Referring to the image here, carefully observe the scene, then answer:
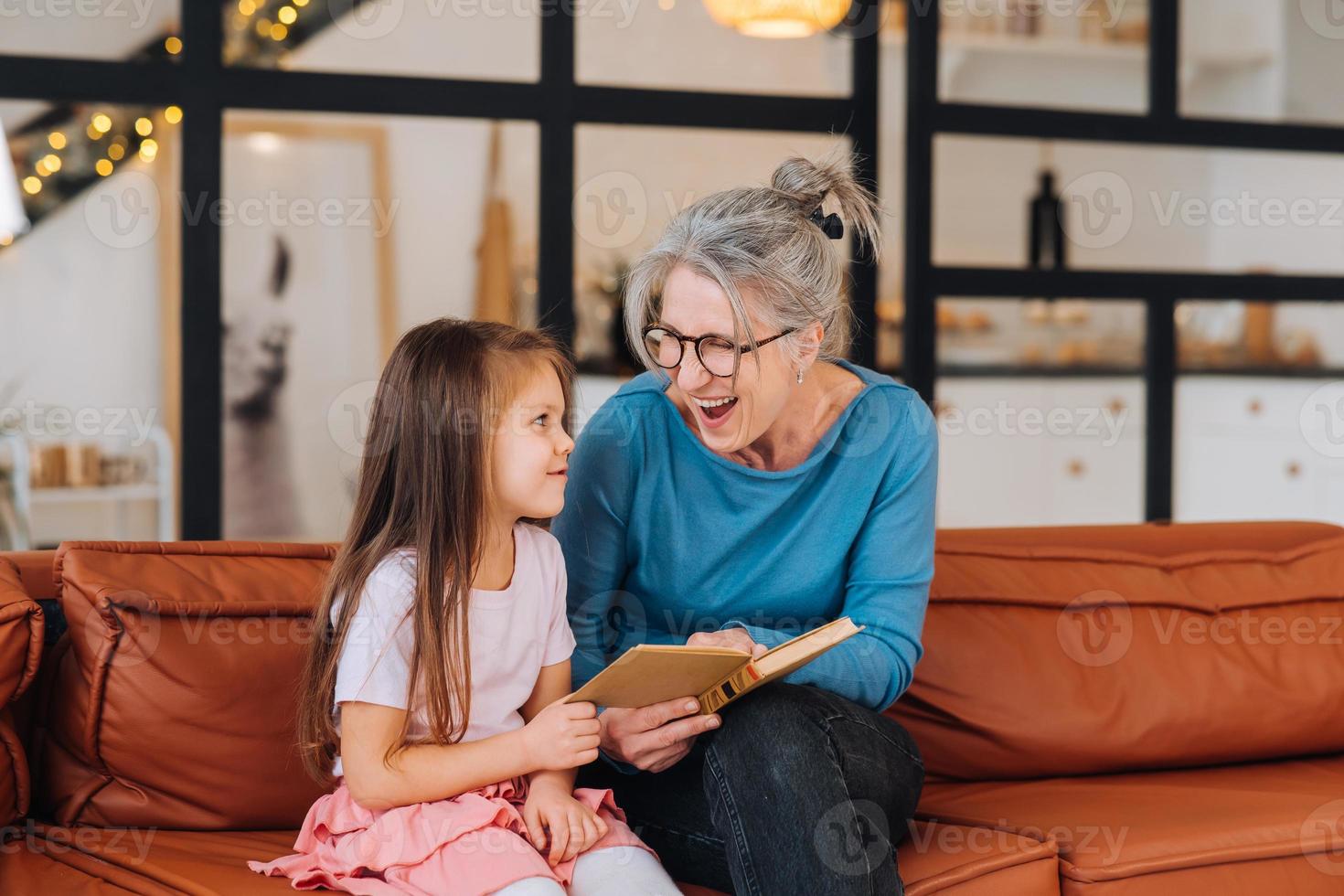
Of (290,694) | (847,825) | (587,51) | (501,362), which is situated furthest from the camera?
(587,51)

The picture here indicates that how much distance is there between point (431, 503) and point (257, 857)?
0.49 m

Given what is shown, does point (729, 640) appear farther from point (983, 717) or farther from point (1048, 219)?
point (1048, 219)

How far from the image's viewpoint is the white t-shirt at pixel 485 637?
5.15ft

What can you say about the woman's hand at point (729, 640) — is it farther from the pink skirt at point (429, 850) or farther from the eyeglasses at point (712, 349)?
the eyeglasses at point (712, 349)

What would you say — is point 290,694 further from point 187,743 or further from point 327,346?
point 327,346

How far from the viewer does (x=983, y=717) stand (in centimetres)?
213

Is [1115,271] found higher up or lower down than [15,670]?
higher up

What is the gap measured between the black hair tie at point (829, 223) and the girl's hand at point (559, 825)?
2.75ft

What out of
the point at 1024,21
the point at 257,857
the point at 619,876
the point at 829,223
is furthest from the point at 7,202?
the point at 1024,21

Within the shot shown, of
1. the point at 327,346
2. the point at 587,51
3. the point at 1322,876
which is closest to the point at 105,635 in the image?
the point at 1322,876

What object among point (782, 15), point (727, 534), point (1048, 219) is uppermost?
point (782, 15)

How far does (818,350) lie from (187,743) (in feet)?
3.23

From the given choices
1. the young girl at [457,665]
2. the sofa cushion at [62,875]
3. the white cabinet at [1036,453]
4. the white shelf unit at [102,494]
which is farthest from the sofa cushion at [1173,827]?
the white shelf unit at [102,494]

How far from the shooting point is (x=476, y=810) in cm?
158
